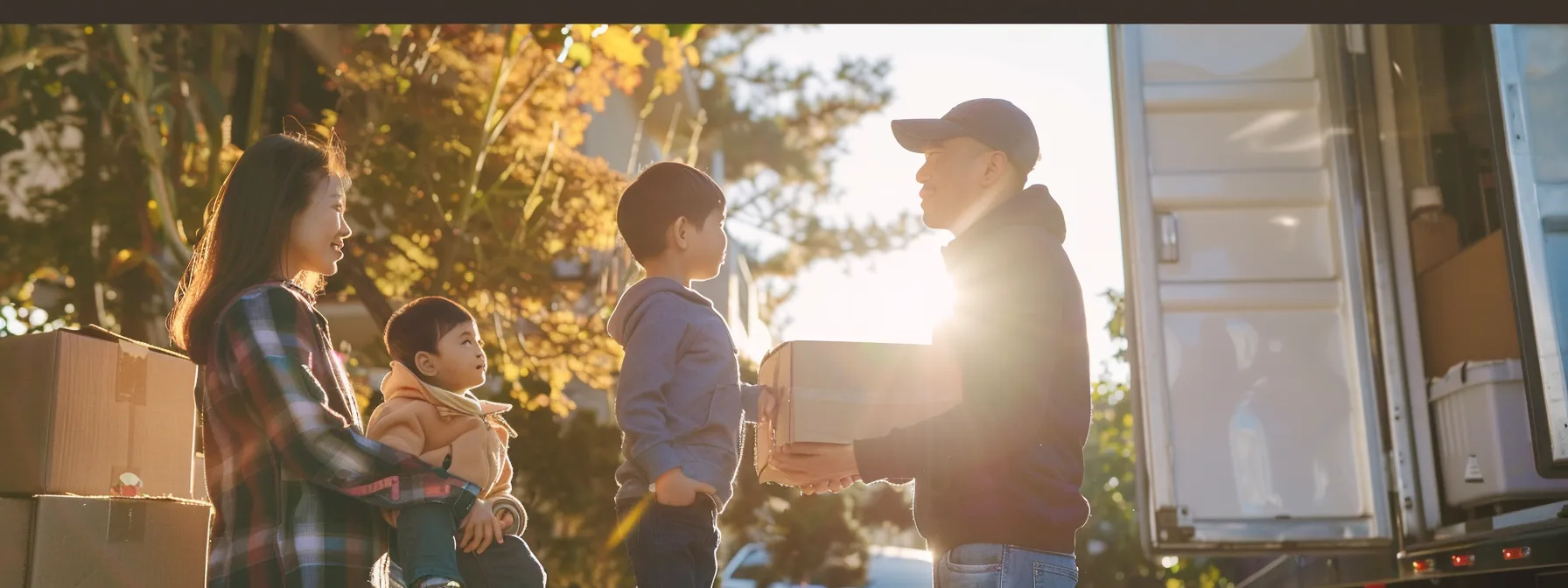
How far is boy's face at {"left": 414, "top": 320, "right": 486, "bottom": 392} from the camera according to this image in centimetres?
336

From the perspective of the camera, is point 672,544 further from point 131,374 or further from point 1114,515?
point 1114,515

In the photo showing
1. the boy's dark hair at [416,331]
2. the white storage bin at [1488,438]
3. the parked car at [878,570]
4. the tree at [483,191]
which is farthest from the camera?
the parked car at [878,570]

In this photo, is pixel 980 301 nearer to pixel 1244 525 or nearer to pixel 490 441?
pixel 490 441

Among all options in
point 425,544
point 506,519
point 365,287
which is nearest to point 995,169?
point 506,519

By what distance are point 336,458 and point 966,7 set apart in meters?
1.41

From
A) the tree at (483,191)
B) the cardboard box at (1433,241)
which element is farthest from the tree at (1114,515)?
the cardboard box at (1433,241)

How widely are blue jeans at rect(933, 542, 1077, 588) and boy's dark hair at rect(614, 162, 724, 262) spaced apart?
34.8 inches

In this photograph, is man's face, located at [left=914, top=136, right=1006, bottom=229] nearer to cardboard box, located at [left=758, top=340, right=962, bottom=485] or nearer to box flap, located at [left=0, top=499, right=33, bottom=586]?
cardboard box, located at [left=758, top=340, right=962, bottom=485]

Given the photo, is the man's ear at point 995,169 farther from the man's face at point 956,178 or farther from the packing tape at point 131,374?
the packing tape at point 131,374

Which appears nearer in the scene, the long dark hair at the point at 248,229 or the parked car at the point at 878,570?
the long dark hair at the point at 248,229

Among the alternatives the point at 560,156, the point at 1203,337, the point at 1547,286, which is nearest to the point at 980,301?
the point at 1547,286

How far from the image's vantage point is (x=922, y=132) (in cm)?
311

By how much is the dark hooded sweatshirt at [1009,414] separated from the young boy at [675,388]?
12.7 inches

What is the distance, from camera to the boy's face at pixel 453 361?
11.0 ft
